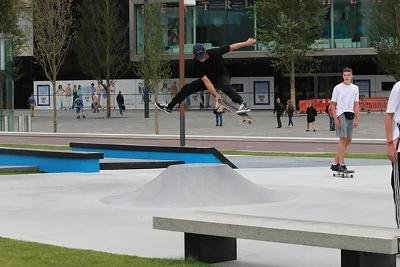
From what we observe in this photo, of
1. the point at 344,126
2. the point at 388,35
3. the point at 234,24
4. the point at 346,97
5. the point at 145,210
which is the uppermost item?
the point at 234,24

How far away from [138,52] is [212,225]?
193 feet

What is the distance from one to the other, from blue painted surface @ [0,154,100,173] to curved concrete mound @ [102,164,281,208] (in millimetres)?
5358

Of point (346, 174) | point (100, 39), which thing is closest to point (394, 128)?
point (346, 174)

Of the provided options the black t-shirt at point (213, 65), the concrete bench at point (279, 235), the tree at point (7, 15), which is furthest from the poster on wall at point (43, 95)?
the concrete bench at point (279, 235)

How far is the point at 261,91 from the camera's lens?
6147cm

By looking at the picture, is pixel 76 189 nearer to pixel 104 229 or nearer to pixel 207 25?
pixel 104 229

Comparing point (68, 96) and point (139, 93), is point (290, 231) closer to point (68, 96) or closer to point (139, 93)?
point (139, 93)

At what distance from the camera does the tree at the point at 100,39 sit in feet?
179

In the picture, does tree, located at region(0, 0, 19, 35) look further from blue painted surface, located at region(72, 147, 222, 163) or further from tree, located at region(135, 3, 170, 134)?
blue painted surface, located at region(72, 147, 222, 163)

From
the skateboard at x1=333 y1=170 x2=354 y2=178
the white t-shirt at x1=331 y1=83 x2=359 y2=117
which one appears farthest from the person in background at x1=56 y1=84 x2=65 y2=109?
the white t-shirt at x1=331 y1=83 x2=359 y2=117

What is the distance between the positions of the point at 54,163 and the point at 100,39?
38.8 metres

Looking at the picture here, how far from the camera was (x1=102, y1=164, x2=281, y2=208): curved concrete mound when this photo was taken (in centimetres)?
1058

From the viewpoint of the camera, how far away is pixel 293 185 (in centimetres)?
1316

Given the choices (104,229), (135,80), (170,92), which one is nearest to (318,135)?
(104,229)
